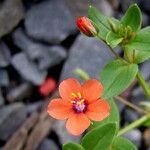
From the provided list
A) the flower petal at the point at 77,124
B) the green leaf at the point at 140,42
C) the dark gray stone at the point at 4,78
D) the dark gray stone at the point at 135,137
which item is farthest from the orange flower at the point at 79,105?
the dark gray stone at the point at 4,78

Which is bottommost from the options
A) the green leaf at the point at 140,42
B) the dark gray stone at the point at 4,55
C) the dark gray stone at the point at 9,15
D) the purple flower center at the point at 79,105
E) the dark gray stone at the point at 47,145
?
the dark gray stone at the point at 47,145

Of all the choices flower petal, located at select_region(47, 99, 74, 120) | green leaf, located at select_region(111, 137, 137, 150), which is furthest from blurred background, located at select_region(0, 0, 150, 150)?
flower petal, located at select_region(47, 99, 74, 120)

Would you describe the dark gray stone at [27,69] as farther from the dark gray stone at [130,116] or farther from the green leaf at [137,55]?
the green leaf at [137,55]

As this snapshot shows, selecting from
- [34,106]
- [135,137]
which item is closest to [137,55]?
[135,137]

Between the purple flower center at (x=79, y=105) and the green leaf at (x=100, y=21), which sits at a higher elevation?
the green leaf at (x=100, y=21)

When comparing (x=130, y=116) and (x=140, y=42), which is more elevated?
(x=140, y=42)

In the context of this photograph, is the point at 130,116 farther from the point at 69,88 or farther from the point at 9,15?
the point at 69,88
